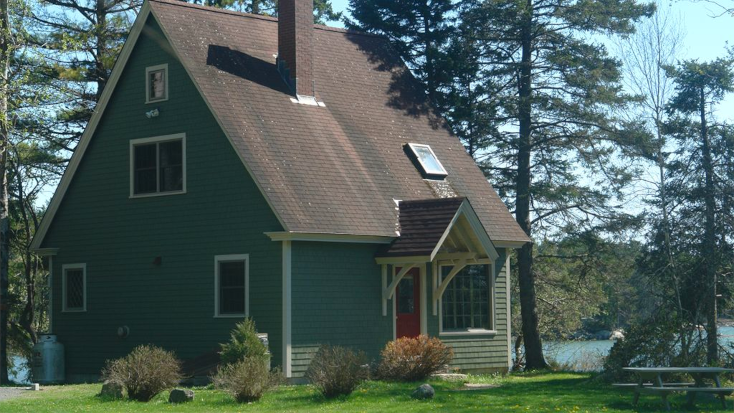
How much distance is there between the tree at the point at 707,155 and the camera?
2220cm

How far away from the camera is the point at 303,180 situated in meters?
22.3

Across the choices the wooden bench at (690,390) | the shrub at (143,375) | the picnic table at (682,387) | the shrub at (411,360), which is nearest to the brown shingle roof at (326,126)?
the shrub at (411,360)

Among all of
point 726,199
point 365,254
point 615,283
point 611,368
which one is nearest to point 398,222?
point 365,254

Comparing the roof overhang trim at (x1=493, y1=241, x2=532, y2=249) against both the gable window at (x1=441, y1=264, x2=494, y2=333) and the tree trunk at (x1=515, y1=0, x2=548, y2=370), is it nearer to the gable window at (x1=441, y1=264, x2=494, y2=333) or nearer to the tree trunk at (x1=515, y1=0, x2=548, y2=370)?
the gable window at (x1=441, y1=264, x2=494, y2=333)

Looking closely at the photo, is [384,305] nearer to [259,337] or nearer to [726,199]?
[259,337]

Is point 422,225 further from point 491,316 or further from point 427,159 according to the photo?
point 491,316

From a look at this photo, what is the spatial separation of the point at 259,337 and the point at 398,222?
4662mm

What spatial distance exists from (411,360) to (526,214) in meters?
9.57

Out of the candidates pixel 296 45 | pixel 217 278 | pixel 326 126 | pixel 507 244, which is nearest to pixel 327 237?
pixel 217 278

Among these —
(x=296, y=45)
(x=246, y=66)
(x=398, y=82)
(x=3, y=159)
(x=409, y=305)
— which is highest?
(x=296, y=45)

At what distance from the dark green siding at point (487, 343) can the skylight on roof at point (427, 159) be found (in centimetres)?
259

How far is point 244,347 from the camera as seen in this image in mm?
19562

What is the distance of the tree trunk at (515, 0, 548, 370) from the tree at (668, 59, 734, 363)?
575 cm

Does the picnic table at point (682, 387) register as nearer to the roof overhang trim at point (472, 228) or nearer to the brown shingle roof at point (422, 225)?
the roof overhang trim at point (472, 228)
